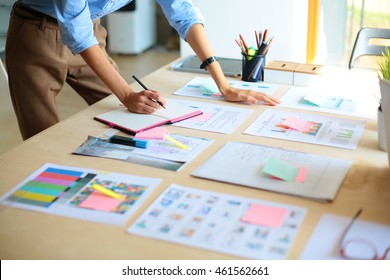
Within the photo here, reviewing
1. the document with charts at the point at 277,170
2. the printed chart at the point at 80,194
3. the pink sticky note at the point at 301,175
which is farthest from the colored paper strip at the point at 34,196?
the pink sticky note at the point at 301,175

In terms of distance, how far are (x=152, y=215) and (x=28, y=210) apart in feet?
0.92

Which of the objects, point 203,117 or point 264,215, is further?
point 203,117

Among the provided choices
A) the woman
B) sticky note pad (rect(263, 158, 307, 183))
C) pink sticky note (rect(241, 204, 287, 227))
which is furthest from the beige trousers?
pink sticky note (rect(241, 204, 287, 227))

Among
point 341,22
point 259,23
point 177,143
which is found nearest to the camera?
point 177,143

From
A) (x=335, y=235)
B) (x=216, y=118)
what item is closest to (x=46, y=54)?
Answer: (x=216, y=118)

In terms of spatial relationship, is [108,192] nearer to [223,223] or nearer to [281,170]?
[223,223]

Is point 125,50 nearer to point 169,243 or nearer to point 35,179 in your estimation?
point 35,179

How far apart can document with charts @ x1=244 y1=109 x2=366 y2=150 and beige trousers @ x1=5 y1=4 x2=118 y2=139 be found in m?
0.82

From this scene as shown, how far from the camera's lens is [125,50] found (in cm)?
508

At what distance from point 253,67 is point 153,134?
63cm

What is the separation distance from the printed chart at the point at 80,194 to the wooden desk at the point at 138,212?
0.02m

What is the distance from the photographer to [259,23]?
3.24 meters

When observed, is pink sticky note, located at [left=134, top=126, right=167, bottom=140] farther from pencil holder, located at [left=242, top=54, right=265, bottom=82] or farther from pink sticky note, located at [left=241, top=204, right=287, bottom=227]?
pencil holder, located at [left=242, top=54, right=265, bottom=82]

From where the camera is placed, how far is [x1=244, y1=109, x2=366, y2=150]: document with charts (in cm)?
148
